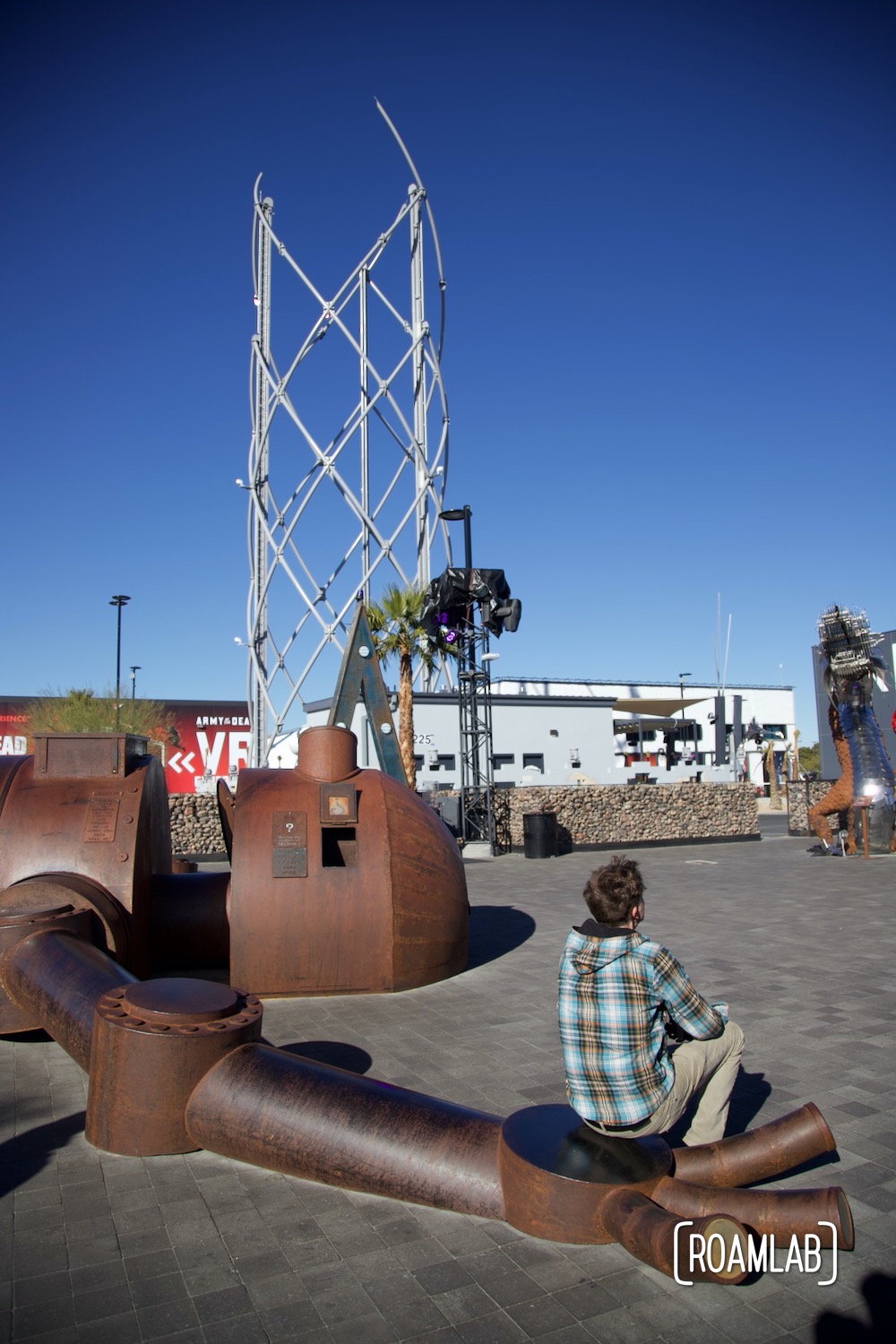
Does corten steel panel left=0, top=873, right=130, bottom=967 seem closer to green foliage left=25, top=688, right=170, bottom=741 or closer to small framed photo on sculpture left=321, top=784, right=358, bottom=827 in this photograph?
small framed photo on sculpture left=321, top=784, right=358, bottom=827

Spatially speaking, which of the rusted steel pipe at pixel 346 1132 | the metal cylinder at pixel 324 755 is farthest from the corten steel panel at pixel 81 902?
the rusted steel pipe at pixel 346 1132

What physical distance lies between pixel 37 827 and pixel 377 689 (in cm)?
541

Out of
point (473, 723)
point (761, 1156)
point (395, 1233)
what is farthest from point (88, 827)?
point (473, 723)

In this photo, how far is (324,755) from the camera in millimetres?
7461

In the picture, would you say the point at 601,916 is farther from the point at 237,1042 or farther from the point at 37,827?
the point at 37,827

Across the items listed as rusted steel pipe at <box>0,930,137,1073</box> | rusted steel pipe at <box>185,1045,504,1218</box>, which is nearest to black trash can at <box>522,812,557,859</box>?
rusted steel pipe at <box>0,930,137,1073</box>

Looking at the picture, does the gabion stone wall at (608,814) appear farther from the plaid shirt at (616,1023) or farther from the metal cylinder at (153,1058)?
the plaid shirt at (616,1023)

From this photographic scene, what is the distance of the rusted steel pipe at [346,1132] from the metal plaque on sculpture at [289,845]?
277 cm

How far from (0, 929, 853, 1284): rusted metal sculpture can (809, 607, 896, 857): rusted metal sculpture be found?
16.4m

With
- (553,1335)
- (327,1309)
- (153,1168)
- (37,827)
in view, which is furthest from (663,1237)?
(37,827)

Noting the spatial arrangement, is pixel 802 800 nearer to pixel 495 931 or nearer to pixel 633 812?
pixel 633 812

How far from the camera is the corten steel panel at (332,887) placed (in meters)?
6.83

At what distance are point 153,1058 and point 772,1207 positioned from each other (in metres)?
2.53

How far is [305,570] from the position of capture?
31.9 meters
